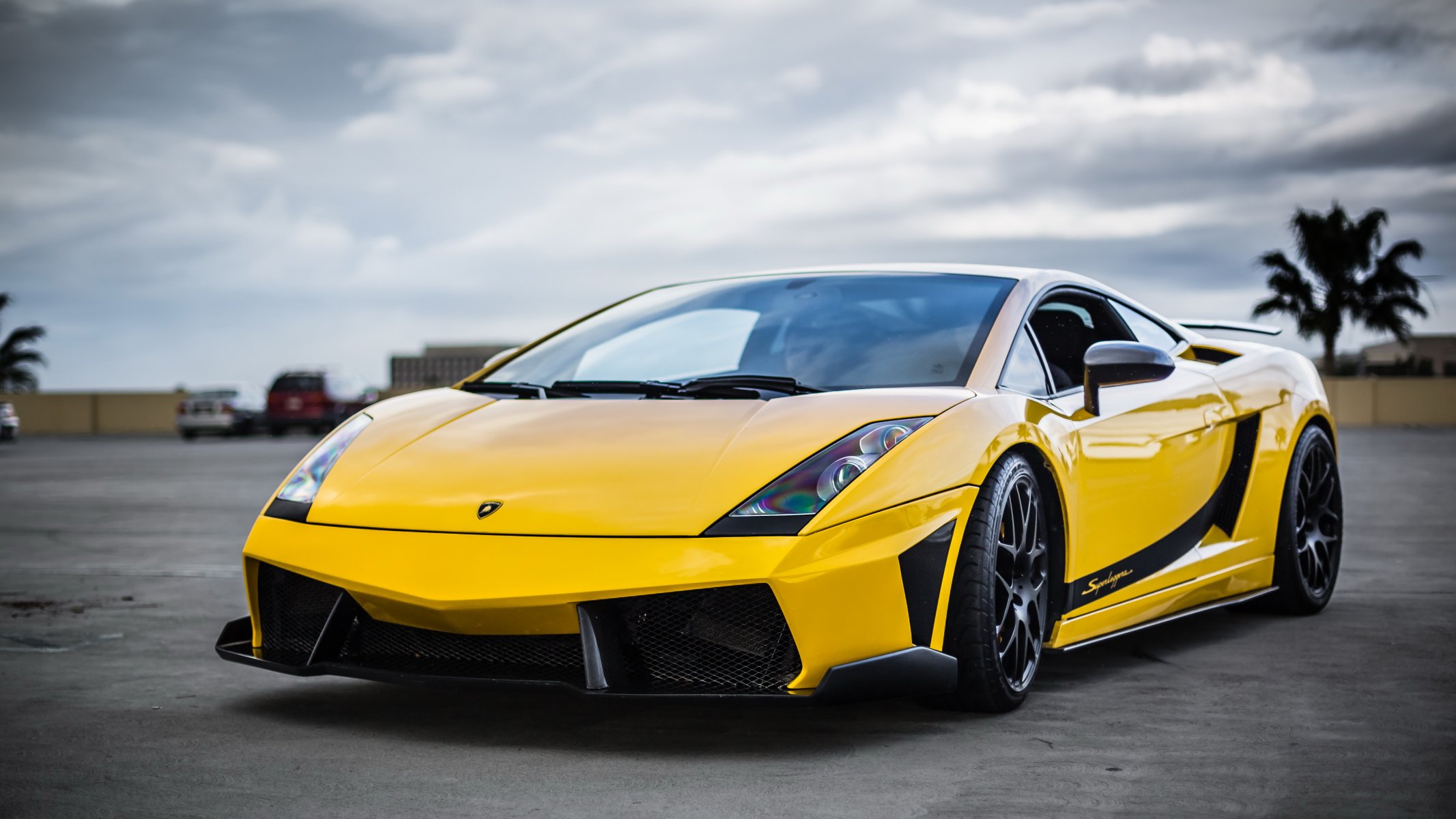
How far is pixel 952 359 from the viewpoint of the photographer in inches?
164

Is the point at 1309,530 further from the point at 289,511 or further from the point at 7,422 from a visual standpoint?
the point at 7,422

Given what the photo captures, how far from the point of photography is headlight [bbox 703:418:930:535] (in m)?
3.33

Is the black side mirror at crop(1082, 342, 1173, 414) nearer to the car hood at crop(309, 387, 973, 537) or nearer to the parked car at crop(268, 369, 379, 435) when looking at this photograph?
the car hood at crop(309, 387, 973, 537)

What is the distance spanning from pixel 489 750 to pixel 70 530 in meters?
7.23

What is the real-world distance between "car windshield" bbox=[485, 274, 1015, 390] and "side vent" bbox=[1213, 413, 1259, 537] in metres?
1.34

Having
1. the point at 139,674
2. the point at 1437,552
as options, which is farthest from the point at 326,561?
the point at 1437,552

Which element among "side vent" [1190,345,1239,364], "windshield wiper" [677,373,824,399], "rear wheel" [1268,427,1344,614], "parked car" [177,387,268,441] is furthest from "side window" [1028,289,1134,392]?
"parked car" [177,387,268,441]

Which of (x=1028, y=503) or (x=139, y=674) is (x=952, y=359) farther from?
(x=139, y=674)

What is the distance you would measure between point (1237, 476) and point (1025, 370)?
146 cm

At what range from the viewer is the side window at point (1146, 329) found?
17.1 feet

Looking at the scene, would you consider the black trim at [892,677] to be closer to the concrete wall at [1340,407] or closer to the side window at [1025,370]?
the side window at [1025,370]

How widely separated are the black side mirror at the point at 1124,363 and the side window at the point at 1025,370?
0.46ft

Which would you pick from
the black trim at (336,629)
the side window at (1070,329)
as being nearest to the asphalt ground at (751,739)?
the black trim at (336,629)

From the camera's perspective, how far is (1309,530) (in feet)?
19.1
